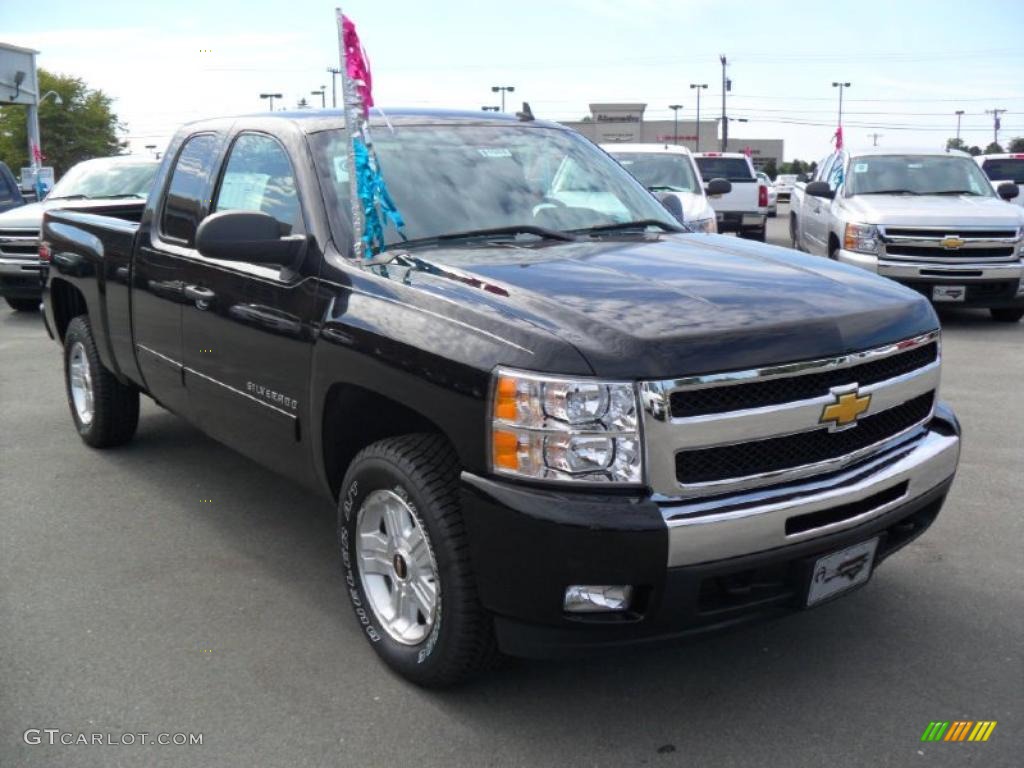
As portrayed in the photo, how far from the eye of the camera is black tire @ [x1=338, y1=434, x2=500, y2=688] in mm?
3117

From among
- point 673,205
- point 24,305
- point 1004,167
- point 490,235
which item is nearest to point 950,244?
point 673,205

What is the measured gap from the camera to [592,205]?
15.0 ft

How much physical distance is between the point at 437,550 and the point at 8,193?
48.8 feet

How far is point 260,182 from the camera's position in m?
4.46

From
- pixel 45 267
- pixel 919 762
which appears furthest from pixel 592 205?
pixel 45 267

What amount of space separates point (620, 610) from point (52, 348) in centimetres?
867

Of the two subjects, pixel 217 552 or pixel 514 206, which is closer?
pixel 514 206

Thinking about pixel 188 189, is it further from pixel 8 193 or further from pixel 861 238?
pixel 8 193

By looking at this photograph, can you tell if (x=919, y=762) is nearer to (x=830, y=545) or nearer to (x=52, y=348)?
(x=830, y=545)

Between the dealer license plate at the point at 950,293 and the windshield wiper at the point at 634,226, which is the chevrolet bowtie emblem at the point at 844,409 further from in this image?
the dealer license plate at the point at 950,293

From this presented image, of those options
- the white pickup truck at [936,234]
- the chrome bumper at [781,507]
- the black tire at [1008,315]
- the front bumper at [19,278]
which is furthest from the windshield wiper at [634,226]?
the front bumper at [19,278]

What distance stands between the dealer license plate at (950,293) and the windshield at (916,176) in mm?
1548

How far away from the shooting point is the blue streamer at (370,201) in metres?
3.85

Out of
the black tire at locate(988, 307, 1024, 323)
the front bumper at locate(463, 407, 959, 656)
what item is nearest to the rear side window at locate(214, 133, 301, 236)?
the front bumper at locate(463, 407, 959, 656)
